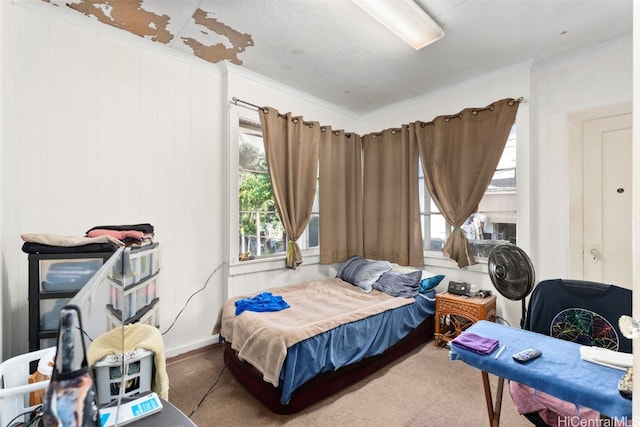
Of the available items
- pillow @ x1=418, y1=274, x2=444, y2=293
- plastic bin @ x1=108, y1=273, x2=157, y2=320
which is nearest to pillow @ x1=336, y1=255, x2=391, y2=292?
pillow @ x1=418, y1=274, x2=444, y2=293

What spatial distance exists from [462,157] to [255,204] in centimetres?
222

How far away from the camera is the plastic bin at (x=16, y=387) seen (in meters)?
0.95

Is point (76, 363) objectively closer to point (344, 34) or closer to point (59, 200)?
point (59, 200)

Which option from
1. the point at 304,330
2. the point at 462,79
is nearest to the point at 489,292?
the point at 304,330

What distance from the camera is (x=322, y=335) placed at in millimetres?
2066

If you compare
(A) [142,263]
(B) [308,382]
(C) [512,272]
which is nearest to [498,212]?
(C) [512,272]

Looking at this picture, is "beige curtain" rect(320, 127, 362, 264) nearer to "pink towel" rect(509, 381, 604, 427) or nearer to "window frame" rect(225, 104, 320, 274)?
"window frame" rect(225, 104, 320, 274)

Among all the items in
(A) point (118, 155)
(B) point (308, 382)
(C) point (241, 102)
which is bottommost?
(B) point (308, 382)

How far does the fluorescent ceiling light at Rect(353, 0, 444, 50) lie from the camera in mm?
1938

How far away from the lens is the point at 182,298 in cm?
268

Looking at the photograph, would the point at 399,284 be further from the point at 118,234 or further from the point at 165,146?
the point at 165,146

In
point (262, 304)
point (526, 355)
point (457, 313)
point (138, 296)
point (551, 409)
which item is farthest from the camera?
point (457, 313)

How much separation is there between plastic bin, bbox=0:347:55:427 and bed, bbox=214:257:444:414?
44.4 inches

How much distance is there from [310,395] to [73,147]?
245cm
